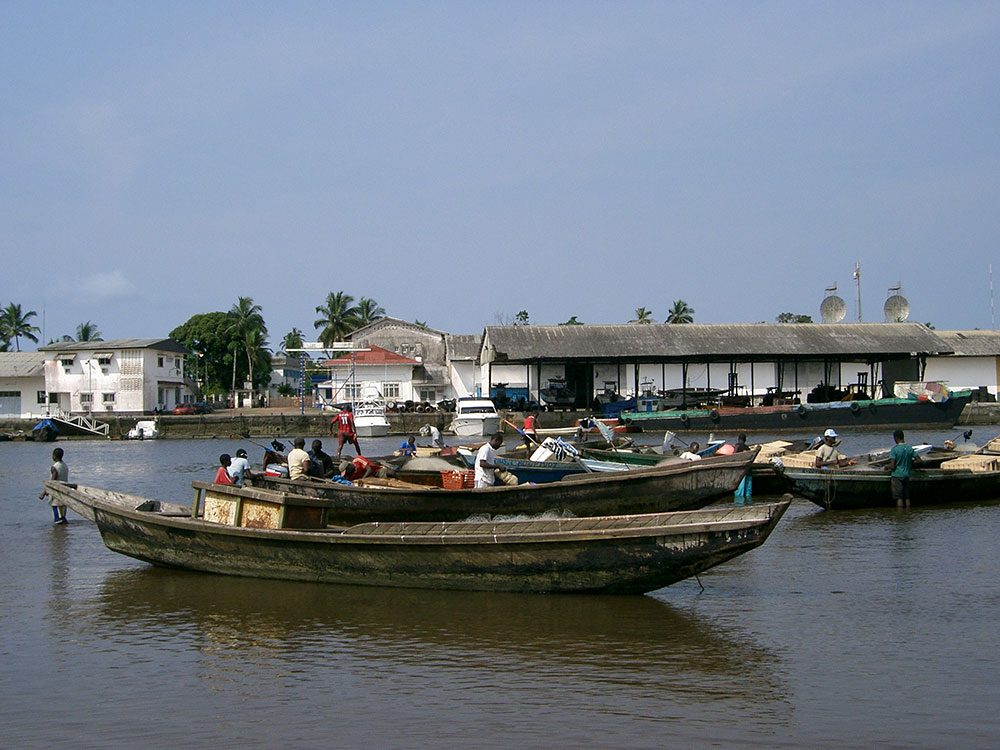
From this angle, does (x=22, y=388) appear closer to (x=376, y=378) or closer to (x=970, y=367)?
(x=376, y=378)

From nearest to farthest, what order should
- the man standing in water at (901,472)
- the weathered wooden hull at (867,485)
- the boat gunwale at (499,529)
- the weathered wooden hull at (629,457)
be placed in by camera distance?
the boat gunwale at (499,529) → the man standing in water at (901,472) → the weathered wooden hull at (867,485) → the weathered wooden hull at (629,457)

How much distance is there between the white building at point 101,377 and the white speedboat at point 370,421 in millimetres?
17589

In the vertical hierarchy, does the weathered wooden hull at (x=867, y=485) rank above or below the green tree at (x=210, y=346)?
below

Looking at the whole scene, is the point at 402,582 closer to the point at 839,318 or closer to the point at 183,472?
the point at 183,472

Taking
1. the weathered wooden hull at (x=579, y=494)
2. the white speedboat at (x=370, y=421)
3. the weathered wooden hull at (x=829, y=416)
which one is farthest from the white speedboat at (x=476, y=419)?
the weathered wooden hull at (x=579, y=494)

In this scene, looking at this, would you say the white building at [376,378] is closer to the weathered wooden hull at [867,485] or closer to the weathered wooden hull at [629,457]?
the weathered wooden hull at [629,457]

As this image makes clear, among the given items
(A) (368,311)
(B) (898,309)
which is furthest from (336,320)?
(B) (898,309)

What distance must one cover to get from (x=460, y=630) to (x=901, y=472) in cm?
1033

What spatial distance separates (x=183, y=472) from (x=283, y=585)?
2021cm

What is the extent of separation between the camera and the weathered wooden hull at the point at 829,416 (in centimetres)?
4181

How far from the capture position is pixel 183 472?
96.9 ft

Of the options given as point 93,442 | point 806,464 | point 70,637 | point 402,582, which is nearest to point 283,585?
point 402,582

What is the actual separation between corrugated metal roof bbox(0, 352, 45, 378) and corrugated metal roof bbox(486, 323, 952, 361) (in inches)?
1196

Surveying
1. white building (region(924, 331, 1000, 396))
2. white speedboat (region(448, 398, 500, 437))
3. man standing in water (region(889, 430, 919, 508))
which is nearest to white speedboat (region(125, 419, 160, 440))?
white speedboat (region(448, 398, 500, 437))
